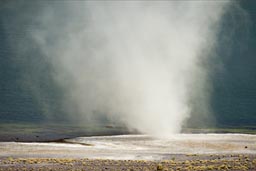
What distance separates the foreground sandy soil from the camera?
33.8m

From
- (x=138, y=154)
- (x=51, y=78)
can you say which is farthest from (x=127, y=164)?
(x=51, y=78)

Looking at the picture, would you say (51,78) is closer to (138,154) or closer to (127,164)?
(138,154)

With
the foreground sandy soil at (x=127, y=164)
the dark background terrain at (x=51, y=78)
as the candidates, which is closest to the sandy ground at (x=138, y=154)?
the foreground sandy soil at (x=127, y=164)

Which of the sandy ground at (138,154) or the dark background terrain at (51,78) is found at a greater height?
the dark background terrain at (51,78)

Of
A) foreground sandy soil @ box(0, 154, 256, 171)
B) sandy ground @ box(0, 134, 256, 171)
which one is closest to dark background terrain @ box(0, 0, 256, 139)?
sandy ground @ box(0, 134, 256, 171)

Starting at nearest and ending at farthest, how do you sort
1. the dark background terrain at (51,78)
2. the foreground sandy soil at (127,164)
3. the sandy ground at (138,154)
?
the foreground sandy soil at (127,164)
the sandy ground at (138,154)
the dark background terrain at (51,78)

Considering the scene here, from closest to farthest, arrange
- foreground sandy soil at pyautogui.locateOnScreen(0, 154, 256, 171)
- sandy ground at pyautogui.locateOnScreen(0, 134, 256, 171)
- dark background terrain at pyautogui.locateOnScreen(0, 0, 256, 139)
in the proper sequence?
foreground sandy soil at pyautogui.locateOnScreen(0, 154, 256, 171) < sandy ground at pyautogui.locateOnScreen(0, 134, 256, 171) < dark background terrain at pyautogui.locateOnScreen(0, 0, 256, 139)

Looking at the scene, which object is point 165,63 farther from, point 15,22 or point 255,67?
point 15,22

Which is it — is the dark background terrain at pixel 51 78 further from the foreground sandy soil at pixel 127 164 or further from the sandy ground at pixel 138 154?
the foreground sandy soil at pixel 127 164

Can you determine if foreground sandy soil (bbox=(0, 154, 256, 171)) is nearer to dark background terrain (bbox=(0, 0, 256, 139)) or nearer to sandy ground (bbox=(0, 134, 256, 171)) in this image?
sandy ground (bbox=(0, 134, 256, 171))

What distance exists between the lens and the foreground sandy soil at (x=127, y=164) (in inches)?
1331

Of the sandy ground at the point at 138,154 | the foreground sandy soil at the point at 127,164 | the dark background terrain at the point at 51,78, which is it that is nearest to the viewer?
the foreground sandy soil at the point at 127,164

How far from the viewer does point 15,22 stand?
188 metres

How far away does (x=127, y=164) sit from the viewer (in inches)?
1412
